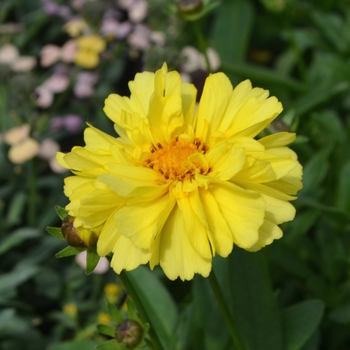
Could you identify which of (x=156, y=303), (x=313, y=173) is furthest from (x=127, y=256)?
(x=313, y=173)

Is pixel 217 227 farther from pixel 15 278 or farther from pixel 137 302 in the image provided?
pixel 15 278

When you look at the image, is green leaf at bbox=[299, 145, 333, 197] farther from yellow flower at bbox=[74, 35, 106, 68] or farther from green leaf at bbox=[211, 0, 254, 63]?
yellow flower at bbox=[74, 35, 106, 68]

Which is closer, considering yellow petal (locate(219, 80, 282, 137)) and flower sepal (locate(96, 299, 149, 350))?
yellow petal (locate(219, 80, 282, 137))

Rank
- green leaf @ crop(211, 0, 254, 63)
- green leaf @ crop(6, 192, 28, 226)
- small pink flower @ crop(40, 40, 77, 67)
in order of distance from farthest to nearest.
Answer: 1. green leaf @ crop(211, 0, 254, 63)
2. small pink flower @ crop(40, 40, 77, 67)
3. green leaf @ crop(6, 192, 28, 226)

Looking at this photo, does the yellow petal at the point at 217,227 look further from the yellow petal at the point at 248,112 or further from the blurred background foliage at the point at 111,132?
the blurred background foliage at the point at 111,132

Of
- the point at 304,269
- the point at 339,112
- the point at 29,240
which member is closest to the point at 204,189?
the point at 304,269

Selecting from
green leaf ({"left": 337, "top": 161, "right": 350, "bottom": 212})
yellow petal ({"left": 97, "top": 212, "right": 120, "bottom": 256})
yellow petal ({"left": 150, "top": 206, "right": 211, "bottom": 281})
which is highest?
yellow petal ({"left": 150, "top": 206, "right": 211, "bottom": 281})

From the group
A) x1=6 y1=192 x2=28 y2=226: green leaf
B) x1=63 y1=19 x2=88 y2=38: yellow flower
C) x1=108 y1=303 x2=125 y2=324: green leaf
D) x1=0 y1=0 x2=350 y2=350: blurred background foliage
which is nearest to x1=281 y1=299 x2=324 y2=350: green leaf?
x1=0 y1=0 x2=350 y2=350: blurred background foliage

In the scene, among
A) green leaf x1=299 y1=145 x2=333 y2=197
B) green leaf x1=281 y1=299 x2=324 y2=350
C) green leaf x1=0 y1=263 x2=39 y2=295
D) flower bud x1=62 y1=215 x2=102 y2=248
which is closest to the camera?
flower bud x1=62 y1=215 x2=102 y2=248
